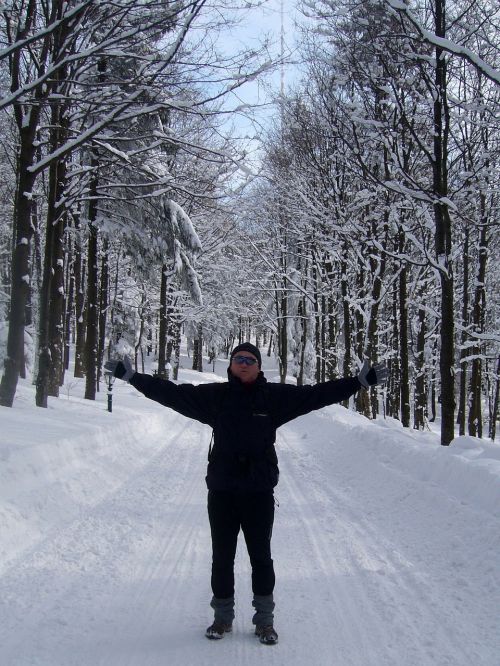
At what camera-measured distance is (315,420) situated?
691 inches

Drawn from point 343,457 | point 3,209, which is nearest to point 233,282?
point 3,209

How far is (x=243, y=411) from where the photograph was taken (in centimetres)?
371

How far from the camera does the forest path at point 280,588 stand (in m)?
3.33

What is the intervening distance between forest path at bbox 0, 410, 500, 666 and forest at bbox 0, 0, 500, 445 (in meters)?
4.56

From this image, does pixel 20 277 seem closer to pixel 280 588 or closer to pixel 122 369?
pixel 122 369

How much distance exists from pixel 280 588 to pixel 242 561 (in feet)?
2.61

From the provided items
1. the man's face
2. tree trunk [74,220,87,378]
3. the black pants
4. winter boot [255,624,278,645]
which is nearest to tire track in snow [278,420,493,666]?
winter boot [255,624,278,645]

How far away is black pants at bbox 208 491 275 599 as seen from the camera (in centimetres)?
362

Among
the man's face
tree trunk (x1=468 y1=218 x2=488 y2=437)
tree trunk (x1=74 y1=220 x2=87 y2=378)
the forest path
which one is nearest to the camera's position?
the forest path

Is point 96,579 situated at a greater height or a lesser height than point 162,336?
lesser

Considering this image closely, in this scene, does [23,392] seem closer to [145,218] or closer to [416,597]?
[145,218]

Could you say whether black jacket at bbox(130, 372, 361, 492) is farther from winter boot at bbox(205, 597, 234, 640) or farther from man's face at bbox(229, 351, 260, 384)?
winter boot at bbox(205, 597, 234, 640)

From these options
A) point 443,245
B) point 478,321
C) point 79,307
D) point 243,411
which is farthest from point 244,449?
point 79,307

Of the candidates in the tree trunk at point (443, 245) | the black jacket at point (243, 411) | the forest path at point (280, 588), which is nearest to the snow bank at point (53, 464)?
the forest path at point (280, 588)
